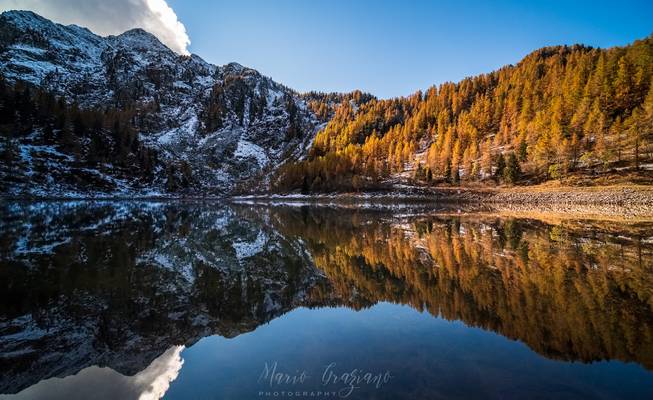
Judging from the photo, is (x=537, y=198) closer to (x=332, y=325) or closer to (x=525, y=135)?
A: (x=525, y=135)

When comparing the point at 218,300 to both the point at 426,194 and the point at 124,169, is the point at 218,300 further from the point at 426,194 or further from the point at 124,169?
the point at 124,169

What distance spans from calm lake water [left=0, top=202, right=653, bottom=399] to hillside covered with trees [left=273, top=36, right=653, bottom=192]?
2692 inches

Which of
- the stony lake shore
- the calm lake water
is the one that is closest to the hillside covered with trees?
the stony lake shore

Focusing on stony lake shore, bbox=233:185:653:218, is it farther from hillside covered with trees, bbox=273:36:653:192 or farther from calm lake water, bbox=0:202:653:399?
calm lake water, bbox=0:202:653:399

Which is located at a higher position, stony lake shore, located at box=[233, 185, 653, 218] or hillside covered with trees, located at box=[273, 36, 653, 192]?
hillside covered with trees, located at box=[273, 36, 653, 192]

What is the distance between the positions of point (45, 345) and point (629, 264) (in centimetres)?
2054

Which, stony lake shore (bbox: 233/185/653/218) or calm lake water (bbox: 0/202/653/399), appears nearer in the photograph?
calm lake water (bbox: 0/202/653/399)

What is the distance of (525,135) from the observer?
101062 millimetres

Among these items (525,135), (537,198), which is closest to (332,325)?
(537,198)

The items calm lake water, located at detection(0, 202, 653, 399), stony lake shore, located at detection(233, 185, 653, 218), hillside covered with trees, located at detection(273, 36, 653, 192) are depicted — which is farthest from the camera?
hillside covered with trees, located at detection(273, 36, 653, 192)

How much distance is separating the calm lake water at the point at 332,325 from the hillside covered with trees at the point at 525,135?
2692 inches

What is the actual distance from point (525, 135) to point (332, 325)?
116 meters

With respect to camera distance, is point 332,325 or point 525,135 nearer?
point 332,325

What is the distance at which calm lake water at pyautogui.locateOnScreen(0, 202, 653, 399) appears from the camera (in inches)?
221
